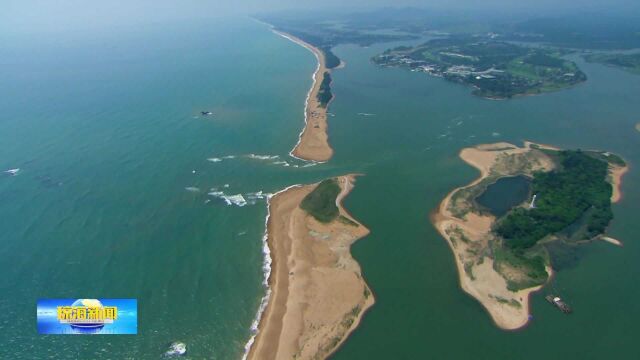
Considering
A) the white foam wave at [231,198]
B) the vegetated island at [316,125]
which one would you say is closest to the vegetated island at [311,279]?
the white foam wave at [231,198]

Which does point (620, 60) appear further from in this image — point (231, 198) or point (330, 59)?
point (231, 198)

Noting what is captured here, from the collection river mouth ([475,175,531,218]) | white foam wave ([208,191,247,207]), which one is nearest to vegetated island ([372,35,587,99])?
river mouth ([475,175,531,218])

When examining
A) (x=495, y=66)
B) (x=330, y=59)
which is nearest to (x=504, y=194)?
(x=495, y=66)

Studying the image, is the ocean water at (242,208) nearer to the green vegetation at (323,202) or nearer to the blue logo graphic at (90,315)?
the green vegetation at (323,202)

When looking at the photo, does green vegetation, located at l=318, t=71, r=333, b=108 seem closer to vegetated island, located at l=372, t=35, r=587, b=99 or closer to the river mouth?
vegetated island, located at l=372, t=35, r=587, b=99

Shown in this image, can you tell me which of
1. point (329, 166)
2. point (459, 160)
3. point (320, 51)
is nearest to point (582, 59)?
point (320, 51)

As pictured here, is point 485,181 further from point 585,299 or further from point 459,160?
point 585,299

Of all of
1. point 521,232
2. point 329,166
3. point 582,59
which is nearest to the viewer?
point 521,232
